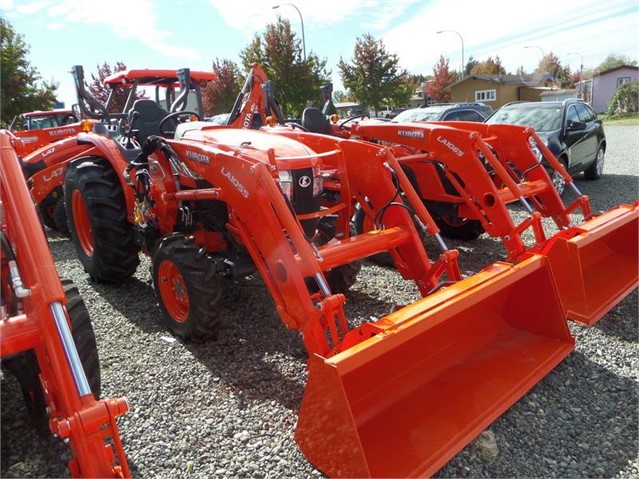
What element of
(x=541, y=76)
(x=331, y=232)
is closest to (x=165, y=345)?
(x=331, y=232)

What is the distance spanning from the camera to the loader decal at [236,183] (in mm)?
3072

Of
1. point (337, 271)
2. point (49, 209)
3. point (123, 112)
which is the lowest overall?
point (337, 271)

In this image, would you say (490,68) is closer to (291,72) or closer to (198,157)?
(291,72)

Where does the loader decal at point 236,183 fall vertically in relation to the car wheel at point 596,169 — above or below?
above

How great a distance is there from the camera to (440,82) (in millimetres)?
41188

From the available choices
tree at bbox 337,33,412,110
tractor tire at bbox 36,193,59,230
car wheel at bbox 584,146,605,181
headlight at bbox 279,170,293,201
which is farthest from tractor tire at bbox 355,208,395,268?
tree at bbox 337,33,412,110

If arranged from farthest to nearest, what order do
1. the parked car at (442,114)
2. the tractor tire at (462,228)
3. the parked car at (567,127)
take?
the parked car at (442,114)
the parked car at (567,127)
the tractor tire at (462,228)

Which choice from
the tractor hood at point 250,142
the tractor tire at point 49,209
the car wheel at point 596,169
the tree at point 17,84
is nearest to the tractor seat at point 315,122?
the tractor hood at point 250,142

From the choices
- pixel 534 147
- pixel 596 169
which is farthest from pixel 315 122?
pixel 596 169

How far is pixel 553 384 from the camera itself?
3051 mm

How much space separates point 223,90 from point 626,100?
26.9 m

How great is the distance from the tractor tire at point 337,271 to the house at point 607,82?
44347 mm

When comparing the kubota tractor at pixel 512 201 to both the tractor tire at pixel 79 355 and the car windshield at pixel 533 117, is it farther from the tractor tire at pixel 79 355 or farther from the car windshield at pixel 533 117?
the car windshield at pixel 533 117

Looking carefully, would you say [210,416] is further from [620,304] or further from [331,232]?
[620,304]
